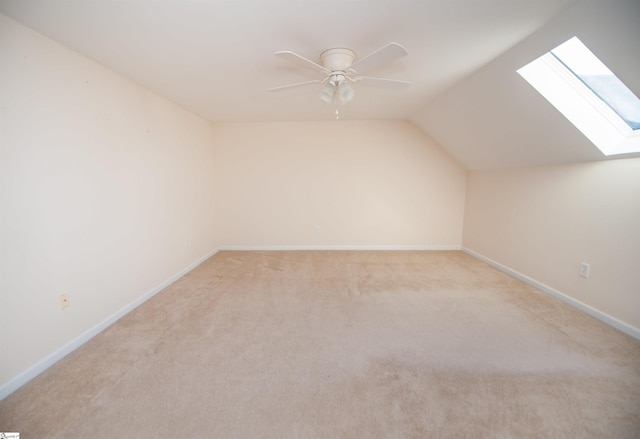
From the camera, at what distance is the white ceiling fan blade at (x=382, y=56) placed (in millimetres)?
1585

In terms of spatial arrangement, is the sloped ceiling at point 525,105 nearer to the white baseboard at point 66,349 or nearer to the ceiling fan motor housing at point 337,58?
the ceiling fan motor housing at point 337,58

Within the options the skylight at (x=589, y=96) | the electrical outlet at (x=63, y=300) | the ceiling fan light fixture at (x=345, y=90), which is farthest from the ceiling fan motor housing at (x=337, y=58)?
the electrical outlet at (x=63, y=300)

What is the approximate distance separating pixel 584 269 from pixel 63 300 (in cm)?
428

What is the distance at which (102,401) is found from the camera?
1.56 metres

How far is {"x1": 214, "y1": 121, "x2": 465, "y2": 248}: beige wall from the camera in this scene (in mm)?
4586

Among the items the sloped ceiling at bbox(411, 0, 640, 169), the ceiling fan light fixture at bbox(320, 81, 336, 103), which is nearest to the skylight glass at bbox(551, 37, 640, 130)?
the sloped ceiling at bbox(411, 0, 640, 169)

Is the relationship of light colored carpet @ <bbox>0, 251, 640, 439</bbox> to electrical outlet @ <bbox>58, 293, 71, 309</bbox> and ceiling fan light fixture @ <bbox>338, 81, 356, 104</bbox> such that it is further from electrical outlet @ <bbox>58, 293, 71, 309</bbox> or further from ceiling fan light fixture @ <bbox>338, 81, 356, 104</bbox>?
ceiling fan light fixture @ <bbox>338, 81, 356, 104</bbox>

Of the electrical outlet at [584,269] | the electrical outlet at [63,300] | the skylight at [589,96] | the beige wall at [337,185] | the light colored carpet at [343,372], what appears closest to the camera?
the light colored carpet at [343,372]

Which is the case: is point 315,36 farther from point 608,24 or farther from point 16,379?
point 16,379

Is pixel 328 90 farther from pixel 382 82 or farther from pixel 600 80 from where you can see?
pixel 600 80

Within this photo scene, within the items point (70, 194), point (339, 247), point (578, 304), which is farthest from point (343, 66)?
point (339, 247)

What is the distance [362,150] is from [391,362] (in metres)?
3.42

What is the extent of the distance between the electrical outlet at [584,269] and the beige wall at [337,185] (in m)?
2.14

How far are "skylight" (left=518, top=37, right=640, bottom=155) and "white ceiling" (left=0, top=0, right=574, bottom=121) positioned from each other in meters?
0.46
